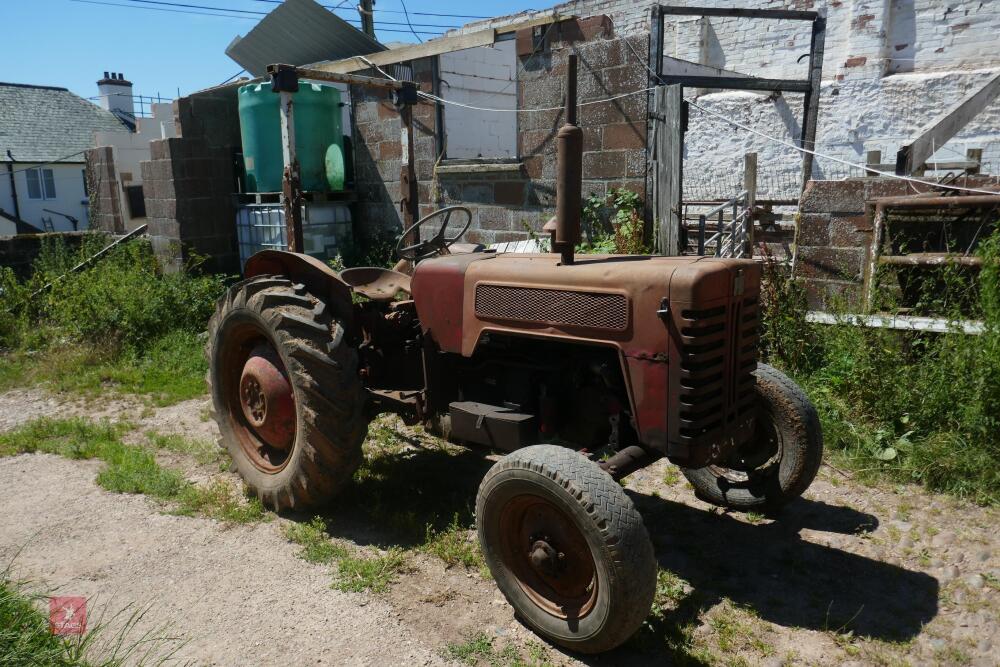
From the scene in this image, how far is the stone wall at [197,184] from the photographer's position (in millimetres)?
8430

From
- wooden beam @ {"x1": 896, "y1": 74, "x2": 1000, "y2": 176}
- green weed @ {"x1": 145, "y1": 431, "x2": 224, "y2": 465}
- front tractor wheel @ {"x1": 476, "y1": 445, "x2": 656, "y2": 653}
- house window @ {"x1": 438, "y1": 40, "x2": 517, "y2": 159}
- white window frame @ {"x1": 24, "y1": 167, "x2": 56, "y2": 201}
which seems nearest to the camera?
front tractor wheel @ {"x1": 476, "y1": 445, "x2": 656, "y2": 653}

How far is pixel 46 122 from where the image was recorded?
87.4 feet

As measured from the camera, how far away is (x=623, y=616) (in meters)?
2.44

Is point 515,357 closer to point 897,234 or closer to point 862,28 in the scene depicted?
point 897,234

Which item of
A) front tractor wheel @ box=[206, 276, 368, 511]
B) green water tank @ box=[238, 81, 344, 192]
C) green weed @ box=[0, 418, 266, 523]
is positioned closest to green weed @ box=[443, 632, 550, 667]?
front tractor wheel @ box=[206, 276, 368, 511]

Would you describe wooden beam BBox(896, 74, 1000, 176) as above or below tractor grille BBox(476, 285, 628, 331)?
above

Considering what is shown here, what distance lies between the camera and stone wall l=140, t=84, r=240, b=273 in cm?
843

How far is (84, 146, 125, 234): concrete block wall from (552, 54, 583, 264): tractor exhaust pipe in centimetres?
884

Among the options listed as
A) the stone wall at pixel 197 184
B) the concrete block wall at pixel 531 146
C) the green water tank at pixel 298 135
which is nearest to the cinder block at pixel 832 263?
the concrete block wall at pixel 531 146

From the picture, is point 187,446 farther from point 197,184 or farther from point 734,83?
point 734,83

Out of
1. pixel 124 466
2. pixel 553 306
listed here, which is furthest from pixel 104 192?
pixel 553 306

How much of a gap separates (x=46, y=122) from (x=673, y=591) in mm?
30663

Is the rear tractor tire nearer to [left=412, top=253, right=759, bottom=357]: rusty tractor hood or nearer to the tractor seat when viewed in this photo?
[left=412, top=253, right=759, bottom=357]: rusty tractor hood

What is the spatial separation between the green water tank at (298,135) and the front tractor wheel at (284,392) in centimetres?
467
